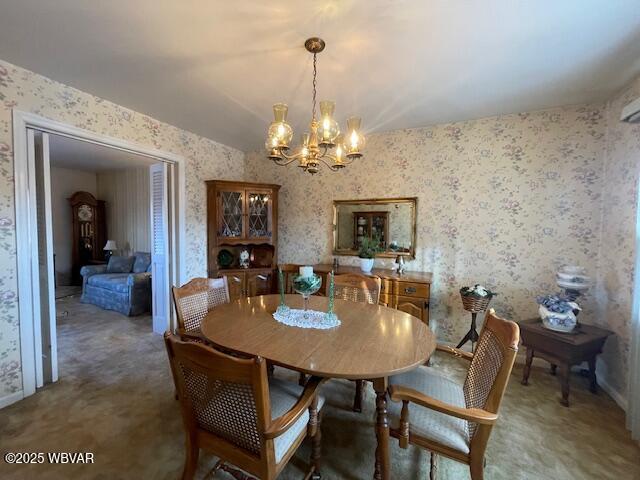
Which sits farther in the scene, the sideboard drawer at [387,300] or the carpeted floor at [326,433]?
the sideboard drawer at [387,300]

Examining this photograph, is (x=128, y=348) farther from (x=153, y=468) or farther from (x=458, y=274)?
(x=458, y=274)

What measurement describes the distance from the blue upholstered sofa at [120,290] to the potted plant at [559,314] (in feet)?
15.8

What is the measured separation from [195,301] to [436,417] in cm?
168

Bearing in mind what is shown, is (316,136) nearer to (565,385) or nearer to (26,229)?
(26,229)

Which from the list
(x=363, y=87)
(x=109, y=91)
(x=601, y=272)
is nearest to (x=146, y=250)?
(x=109, y=91)

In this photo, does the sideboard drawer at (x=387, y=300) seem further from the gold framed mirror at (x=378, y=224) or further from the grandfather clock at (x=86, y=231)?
the grandfather clock at (x=86, y=231)

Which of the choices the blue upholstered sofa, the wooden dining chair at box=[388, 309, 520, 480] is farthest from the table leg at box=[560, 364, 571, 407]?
Result: the blue upholstered sofa

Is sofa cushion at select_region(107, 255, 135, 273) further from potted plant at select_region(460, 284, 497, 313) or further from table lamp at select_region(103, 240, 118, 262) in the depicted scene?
potted plant at select_region(460, 284, 497, 313)

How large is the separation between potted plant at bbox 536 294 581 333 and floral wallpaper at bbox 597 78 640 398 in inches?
11.9

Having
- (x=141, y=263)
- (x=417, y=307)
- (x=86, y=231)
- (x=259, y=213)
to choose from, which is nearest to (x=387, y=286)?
(x=417, y=307)

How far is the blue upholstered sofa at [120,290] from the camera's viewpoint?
405 centimetres

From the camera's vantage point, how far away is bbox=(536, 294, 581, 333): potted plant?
2.16 meters

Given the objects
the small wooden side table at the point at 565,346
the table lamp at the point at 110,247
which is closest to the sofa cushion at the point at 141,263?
the table lamp at the point at 110,247

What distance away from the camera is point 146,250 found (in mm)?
5609
